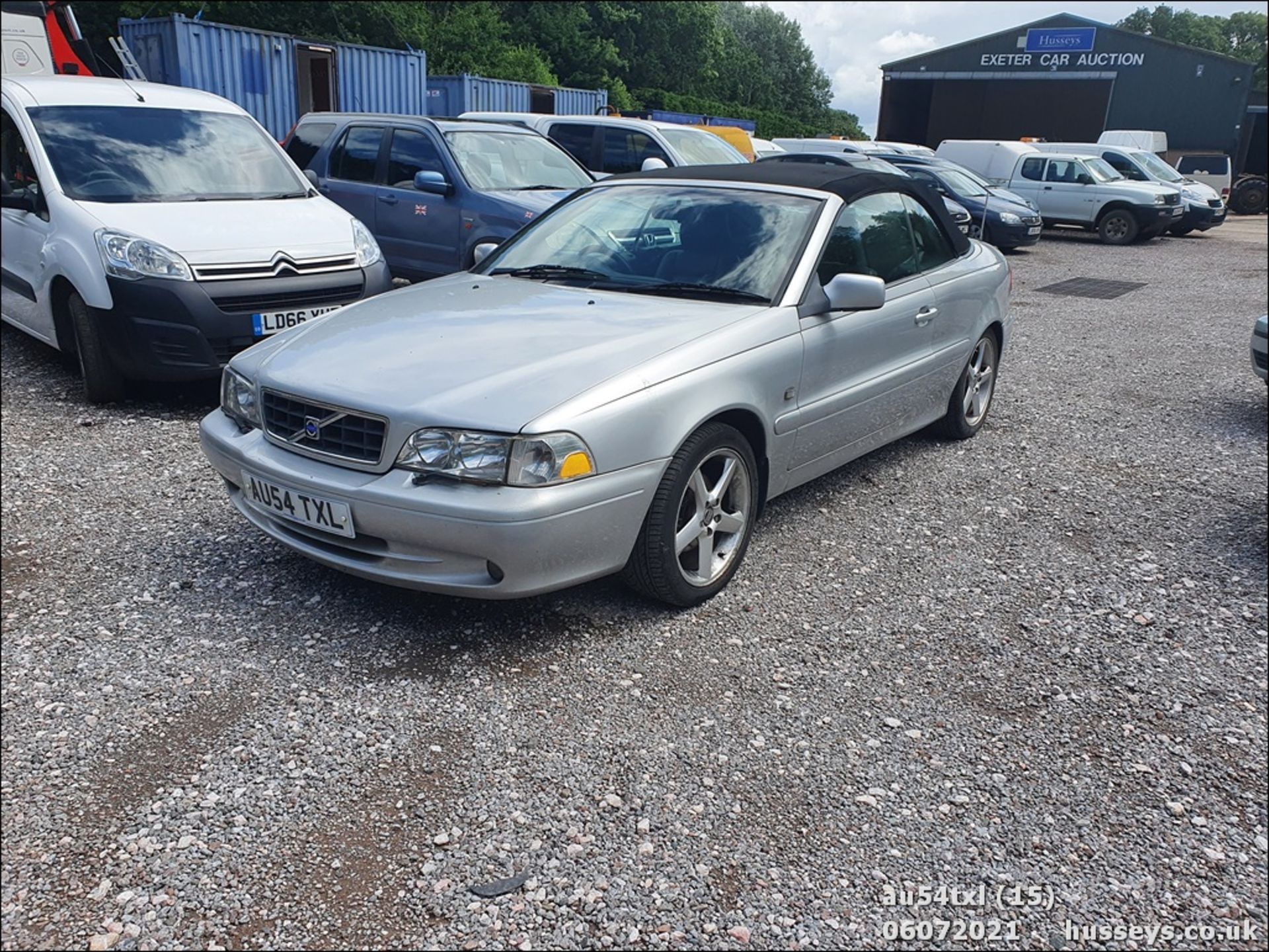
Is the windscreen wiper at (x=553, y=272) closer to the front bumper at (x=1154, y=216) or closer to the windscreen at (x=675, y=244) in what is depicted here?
the windscreen at (x=675, y=244)

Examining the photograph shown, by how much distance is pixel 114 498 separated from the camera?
15.6 feet

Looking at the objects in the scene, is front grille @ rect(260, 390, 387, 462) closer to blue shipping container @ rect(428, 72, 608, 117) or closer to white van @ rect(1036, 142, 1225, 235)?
blue shipping container @ rect(428, 72, 608, 117)

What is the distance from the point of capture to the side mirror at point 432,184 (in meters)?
8.52

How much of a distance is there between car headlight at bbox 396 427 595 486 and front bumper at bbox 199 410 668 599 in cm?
3

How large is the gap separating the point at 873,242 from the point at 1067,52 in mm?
15009

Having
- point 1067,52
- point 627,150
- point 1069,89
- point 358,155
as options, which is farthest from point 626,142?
point 1069,89

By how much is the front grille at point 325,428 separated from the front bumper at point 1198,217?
21.5m

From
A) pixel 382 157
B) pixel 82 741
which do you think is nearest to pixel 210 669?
pixel 82 741

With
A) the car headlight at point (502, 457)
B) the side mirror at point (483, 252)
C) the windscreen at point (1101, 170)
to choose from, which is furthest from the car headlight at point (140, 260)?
the windscreen at point (1101, 170)

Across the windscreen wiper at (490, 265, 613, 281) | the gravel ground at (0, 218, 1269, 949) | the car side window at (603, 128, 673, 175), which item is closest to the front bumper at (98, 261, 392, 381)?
the gravel ground at (0, 218, 1269, 949)

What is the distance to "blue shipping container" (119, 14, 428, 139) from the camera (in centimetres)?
1708

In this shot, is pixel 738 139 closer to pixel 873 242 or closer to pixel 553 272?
pixel 873 242

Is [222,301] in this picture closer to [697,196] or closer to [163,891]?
[697,196]

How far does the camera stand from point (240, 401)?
3.86m
